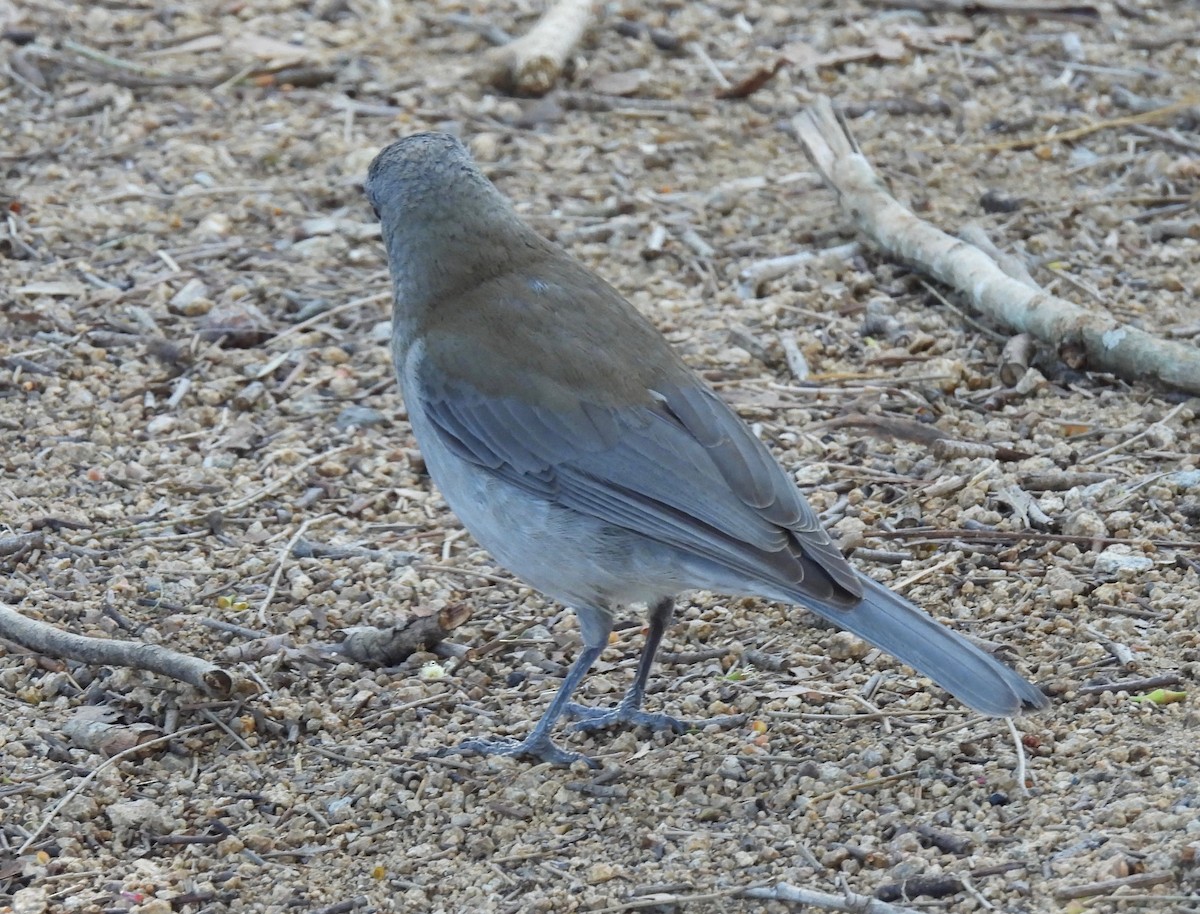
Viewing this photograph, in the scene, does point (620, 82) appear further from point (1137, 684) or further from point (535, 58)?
point (1137, 684)

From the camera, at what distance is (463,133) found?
9.17m

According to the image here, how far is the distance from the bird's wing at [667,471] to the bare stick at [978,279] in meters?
2.08

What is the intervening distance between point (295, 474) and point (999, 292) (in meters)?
3.08

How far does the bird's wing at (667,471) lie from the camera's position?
4789 mm

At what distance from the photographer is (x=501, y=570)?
6180 mm

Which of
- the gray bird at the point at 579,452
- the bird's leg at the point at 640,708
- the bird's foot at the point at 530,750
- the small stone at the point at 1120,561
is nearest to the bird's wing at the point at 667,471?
the gray bird at the point at 579,452

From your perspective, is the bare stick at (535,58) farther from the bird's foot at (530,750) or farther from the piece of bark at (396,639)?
the bird's foot at (530,750)

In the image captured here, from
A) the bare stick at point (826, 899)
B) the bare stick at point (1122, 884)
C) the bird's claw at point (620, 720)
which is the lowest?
the bird's claw at point (620, 720)

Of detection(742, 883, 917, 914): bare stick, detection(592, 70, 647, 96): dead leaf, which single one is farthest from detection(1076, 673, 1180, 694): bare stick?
detection(592, 70, 647, 96): dead leaf

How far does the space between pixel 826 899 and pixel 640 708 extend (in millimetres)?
1317

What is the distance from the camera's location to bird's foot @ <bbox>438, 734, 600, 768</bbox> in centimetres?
503

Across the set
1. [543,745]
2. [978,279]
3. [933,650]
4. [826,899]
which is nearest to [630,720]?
[543,745]

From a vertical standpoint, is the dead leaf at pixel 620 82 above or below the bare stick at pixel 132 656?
below

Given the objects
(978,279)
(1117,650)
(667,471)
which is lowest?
(978,279)
